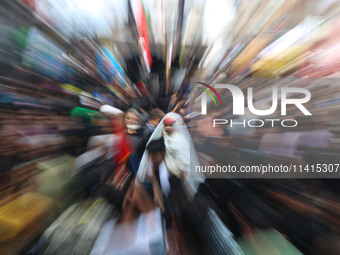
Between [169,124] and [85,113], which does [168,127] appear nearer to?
[169,124]

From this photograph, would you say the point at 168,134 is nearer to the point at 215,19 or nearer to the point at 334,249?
the point at 215,19

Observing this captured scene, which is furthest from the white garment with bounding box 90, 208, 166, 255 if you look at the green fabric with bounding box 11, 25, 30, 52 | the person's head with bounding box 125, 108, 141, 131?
the green fabric with bounding box 11, 25, 30, 52

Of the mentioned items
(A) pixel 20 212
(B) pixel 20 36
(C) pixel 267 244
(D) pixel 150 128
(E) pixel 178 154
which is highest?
(B) pixel 20 36

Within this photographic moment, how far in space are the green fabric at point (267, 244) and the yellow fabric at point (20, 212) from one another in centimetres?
96

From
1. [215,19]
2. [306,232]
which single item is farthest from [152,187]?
[215,19]

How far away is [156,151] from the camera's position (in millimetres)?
1021

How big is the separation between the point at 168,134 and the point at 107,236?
566 mm

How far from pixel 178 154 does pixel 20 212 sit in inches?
31.3

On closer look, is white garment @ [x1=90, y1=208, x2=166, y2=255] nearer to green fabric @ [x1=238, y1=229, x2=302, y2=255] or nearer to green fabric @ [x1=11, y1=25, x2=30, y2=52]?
green fabric @ [x1=238, y1=229, x2=302, y2=255]

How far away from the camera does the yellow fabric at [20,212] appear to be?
969mm

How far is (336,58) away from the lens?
0.95 meters

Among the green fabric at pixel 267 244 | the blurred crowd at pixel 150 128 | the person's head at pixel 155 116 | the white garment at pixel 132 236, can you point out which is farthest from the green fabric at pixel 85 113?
the green fabric at pixel 267 244

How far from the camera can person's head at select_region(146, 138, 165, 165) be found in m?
1.02

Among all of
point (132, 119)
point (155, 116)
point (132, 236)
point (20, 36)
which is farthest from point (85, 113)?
point (132, 236)
